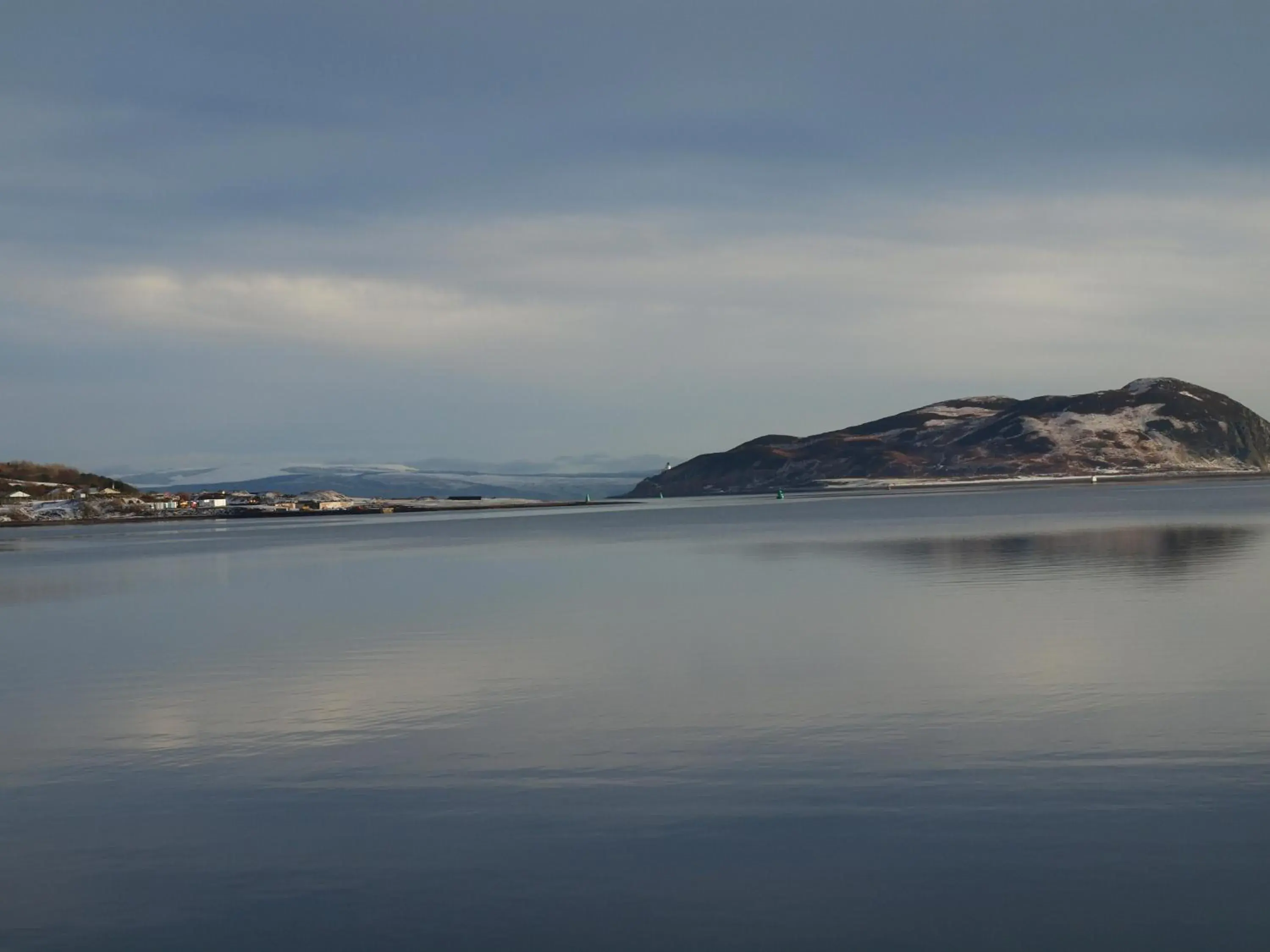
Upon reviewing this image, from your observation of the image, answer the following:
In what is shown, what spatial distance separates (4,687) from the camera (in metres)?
25.0

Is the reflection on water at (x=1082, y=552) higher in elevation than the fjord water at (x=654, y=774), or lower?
higher

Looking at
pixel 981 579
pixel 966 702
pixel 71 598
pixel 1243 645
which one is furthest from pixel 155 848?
pixel 71 598

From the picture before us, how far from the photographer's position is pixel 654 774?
616 inches

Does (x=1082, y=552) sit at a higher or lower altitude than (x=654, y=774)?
higher

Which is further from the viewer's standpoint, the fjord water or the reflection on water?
the reflection on water

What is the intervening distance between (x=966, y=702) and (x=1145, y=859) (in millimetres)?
7909

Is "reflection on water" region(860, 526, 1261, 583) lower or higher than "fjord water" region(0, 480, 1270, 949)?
higher

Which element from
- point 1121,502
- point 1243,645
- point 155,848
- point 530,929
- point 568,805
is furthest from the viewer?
point 1121,502

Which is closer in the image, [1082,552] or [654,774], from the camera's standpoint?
[654,774]

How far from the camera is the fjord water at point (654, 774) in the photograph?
425 inches

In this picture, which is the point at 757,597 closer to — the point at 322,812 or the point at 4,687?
the point at 4,687

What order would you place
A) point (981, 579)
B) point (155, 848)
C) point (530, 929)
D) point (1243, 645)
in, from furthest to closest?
point (981, 579) < point (1243, 645) < point (155, 848) < point (530, 929)

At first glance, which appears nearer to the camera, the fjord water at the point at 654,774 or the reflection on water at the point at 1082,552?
the fjord water at the point at 654,774

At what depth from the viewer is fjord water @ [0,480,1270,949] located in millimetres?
10789
